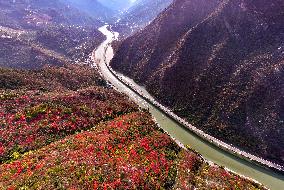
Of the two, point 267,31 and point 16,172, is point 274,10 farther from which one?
point 16,172

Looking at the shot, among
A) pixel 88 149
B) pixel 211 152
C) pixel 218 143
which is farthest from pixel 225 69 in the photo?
pixel 88 149

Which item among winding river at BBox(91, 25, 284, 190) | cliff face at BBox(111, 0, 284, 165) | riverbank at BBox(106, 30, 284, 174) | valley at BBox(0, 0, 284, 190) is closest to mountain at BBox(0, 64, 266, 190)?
valley at BBox(0, 0, 284, 190)

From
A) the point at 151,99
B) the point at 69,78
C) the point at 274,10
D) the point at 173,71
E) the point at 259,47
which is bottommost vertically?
the point at 69,78

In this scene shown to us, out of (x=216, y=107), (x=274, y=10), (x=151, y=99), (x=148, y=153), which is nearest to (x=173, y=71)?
(x=151, y=99)

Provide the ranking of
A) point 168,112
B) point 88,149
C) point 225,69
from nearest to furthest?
point 88,149
point 168,112
point 225,69

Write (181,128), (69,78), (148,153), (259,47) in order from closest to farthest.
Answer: (148,153) → (181,128) → (259,47) → (69,78)

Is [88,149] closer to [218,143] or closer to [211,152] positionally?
[211,152]

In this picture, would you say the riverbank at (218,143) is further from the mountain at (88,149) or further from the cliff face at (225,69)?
the mountain at (88,149)

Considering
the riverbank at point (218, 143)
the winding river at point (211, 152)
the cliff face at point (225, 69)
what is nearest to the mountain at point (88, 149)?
the winding river at point (211, 152)

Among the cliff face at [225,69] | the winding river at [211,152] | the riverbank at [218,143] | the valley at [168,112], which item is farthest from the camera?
the cliff face at [225,69]
